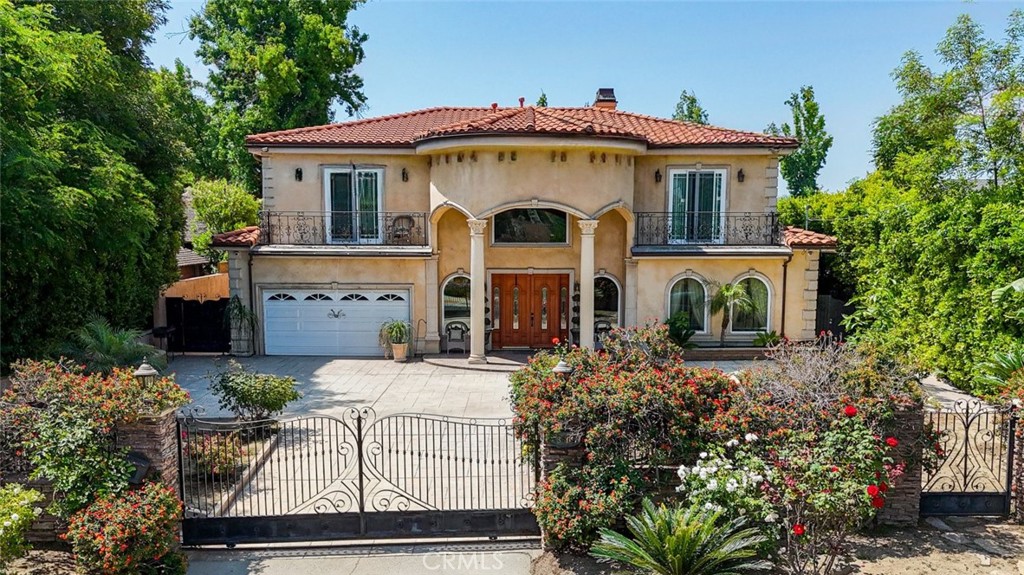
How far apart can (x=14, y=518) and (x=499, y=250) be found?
1398 cm

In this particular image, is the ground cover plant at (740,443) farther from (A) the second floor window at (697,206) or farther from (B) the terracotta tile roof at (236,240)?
(B) the terracotta tile roof at (236,240)

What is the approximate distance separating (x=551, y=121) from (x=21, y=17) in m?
11.4

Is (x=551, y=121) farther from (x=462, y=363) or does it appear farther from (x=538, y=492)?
(x=538, y=492)

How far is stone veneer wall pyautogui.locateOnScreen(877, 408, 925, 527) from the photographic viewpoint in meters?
7.22

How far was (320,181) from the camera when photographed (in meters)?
18.4

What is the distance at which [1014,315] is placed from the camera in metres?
11.4

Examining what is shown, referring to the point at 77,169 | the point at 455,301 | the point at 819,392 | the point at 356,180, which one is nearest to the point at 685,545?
the point at 819,392

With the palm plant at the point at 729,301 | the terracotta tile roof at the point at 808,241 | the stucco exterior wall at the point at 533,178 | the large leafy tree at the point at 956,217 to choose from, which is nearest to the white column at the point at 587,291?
the stucco exterior wall at the point at 533,178

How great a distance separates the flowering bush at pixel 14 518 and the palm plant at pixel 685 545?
5.76 metres

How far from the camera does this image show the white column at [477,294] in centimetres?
1695

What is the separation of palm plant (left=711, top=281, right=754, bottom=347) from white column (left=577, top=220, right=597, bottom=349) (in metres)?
3.91

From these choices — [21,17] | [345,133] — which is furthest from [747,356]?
[21,17]

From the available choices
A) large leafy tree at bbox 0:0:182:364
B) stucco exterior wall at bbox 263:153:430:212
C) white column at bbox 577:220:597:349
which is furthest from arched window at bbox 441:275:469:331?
large leafy tree at bbox 0:0:182:364

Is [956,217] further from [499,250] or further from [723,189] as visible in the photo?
[499,250]
